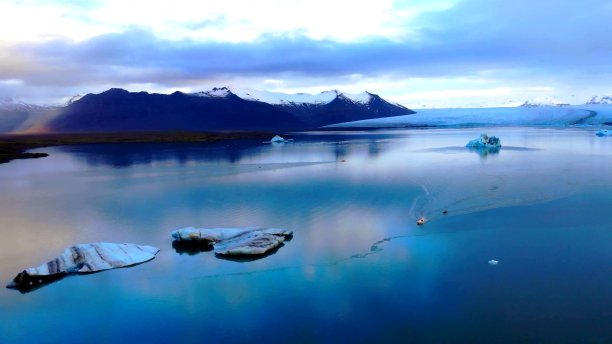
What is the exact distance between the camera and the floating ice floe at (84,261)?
6414mm

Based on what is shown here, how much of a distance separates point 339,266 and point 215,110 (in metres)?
107

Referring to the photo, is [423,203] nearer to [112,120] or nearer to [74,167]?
[74,167]

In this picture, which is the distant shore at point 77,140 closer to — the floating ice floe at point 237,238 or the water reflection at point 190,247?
the water reflection at point 190,247

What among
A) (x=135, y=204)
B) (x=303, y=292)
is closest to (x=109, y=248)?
(x=303, y=292)

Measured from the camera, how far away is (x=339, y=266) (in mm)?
6629

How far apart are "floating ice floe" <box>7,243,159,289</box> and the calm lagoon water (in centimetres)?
19

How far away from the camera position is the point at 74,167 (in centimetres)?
2127

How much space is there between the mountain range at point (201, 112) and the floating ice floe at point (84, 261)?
87713 mm

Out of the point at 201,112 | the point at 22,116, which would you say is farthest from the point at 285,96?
the point at 22,116

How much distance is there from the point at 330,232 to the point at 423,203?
308 cm

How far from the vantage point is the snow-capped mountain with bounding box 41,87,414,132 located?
330ft

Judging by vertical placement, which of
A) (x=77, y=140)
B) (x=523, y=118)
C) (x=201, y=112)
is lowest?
(x=77, y=140)

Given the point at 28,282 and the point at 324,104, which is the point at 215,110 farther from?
the point at 28,282

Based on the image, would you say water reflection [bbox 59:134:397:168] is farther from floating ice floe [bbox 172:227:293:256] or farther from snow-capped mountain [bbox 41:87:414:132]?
snow-capped mountain [bbox 41:87:414:132]
